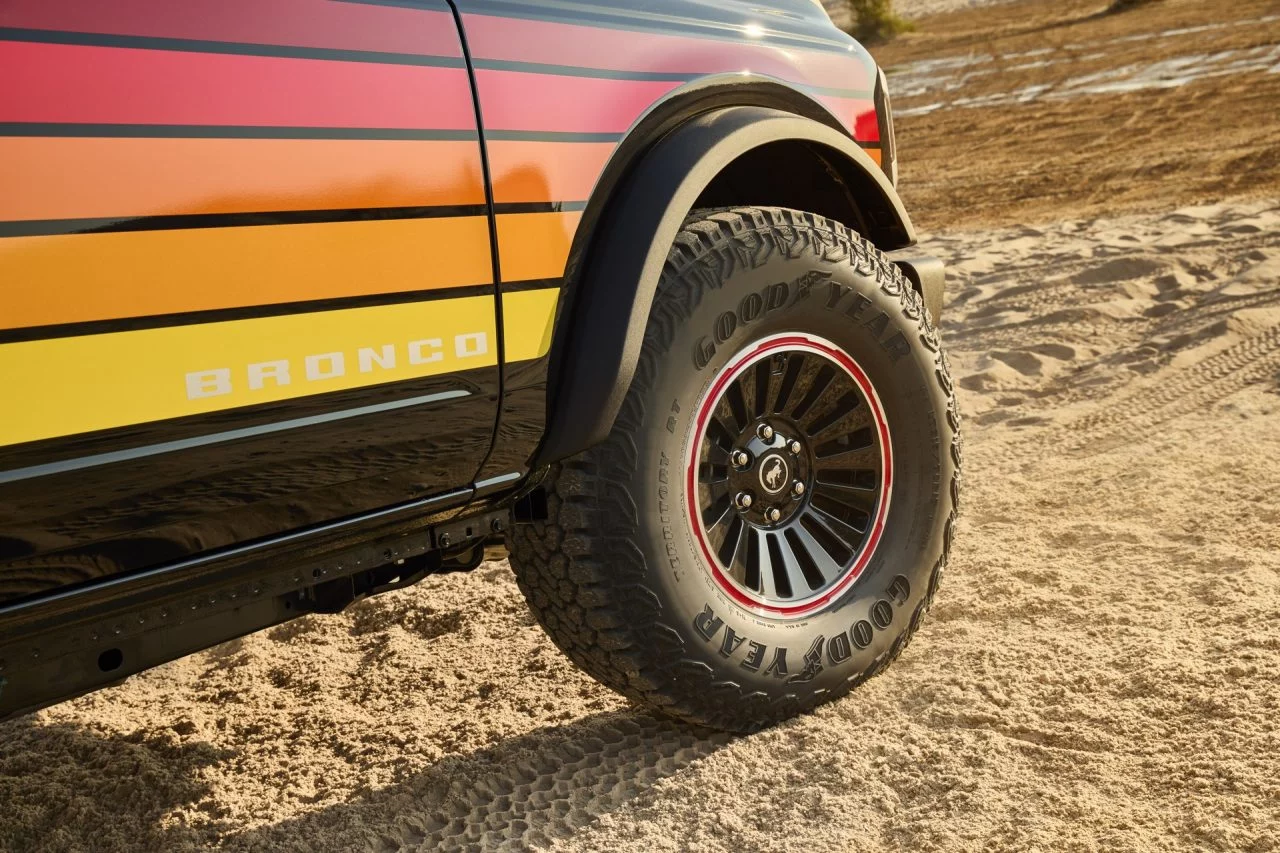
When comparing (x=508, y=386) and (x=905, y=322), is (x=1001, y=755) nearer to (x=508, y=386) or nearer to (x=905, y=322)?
(x=905, y=322)

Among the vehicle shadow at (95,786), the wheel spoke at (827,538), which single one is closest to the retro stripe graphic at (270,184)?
the wheel spoke at (827,538)

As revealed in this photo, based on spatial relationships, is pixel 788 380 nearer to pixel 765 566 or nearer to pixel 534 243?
pixel 765 566

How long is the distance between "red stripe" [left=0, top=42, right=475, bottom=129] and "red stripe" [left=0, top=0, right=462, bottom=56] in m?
0.03

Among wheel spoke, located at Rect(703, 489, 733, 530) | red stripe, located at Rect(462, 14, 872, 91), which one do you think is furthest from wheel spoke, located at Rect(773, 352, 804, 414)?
red stripe, located at Rect(462, 14, 872, 91)

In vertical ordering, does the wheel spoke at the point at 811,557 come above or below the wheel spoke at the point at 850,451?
below

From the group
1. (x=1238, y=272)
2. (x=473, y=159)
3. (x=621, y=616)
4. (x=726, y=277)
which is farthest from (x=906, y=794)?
(x=1238, y=272)

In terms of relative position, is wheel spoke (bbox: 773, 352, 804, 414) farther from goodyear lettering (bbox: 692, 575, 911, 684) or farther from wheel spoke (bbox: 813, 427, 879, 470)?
goodyear lettering (bbox: 692, 575, 911, 684)

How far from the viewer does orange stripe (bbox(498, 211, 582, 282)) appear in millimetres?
2182

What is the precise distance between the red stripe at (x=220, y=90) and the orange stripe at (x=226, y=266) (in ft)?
0.52

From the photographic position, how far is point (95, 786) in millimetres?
2725

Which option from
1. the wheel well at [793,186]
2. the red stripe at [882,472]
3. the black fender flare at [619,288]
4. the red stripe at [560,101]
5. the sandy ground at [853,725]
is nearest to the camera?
the red stripe at [560,101]

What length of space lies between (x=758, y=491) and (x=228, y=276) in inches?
48.1

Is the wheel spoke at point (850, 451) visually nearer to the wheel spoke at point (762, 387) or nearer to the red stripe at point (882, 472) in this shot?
the red stripe at point (882, 472)

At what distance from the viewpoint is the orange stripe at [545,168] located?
216 cm
